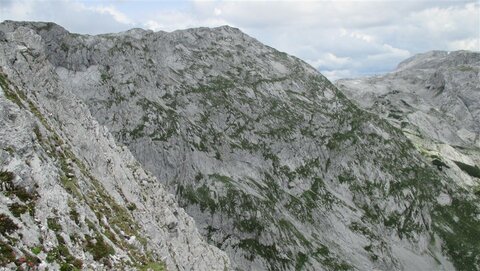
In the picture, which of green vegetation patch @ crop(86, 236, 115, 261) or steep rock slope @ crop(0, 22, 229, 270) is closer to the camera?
steep rock slope @ crop(0, 22, 229, 270)

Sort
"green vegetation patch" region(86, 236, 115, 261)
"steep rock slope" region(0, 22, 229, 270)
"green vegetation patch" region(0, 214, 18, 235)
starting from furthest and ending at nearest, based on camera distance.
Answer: "green vegetation patch" region(86, 236, 115, 261)
"steep rock slope" region(0, 22, 229, 270)
"green vegetation patch" region(0, 214, 18, 235)

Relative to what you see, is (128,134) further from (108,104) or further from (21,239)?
(21,239)

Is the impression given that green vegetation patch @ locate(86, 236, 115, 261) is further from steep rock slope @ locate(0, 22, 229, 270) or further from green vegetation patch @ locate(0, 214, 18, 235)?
green vegetation patch @ locate(0, 214, 18, 235)

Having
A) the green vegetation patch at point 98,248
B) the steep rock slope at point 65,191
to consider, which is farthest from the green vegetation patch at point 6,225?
the green vegetation patch at point 98,248

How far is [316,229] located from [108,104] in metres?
100

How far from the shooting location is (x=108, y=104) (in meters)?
179

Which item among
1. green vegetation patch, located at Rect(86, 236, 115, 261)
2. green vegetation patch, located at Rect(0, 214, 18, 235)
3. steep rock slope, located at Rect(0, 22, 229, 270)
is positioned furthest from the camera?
green vegetation patch, located at Rect(86, 236, 115, 261)

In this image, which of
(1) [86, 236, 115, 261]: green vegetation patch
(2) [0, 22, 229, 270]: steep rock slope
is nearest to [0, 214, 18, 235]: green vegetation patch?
(2) [0, 22, 229, 270]: steep rock slope

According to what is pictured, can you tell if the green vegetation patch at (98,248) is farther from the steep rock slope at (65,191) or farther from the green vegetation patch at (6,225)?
the green vegetation patch at (6,225)

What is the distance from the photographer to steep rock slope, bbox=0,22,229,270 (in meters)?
25.0

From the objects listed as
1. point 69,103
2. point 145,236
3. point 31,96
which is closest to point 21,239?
point 145,236

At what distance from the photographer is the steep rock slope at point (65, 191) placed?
82.1 ft

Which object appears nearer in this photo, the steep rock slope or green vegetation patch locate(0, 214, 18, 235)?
green vegetation patch locate(0, 214, 18, 235)

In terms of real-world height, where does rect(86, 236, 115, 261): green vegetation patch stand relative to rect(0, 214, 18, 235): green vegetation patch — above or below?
below
